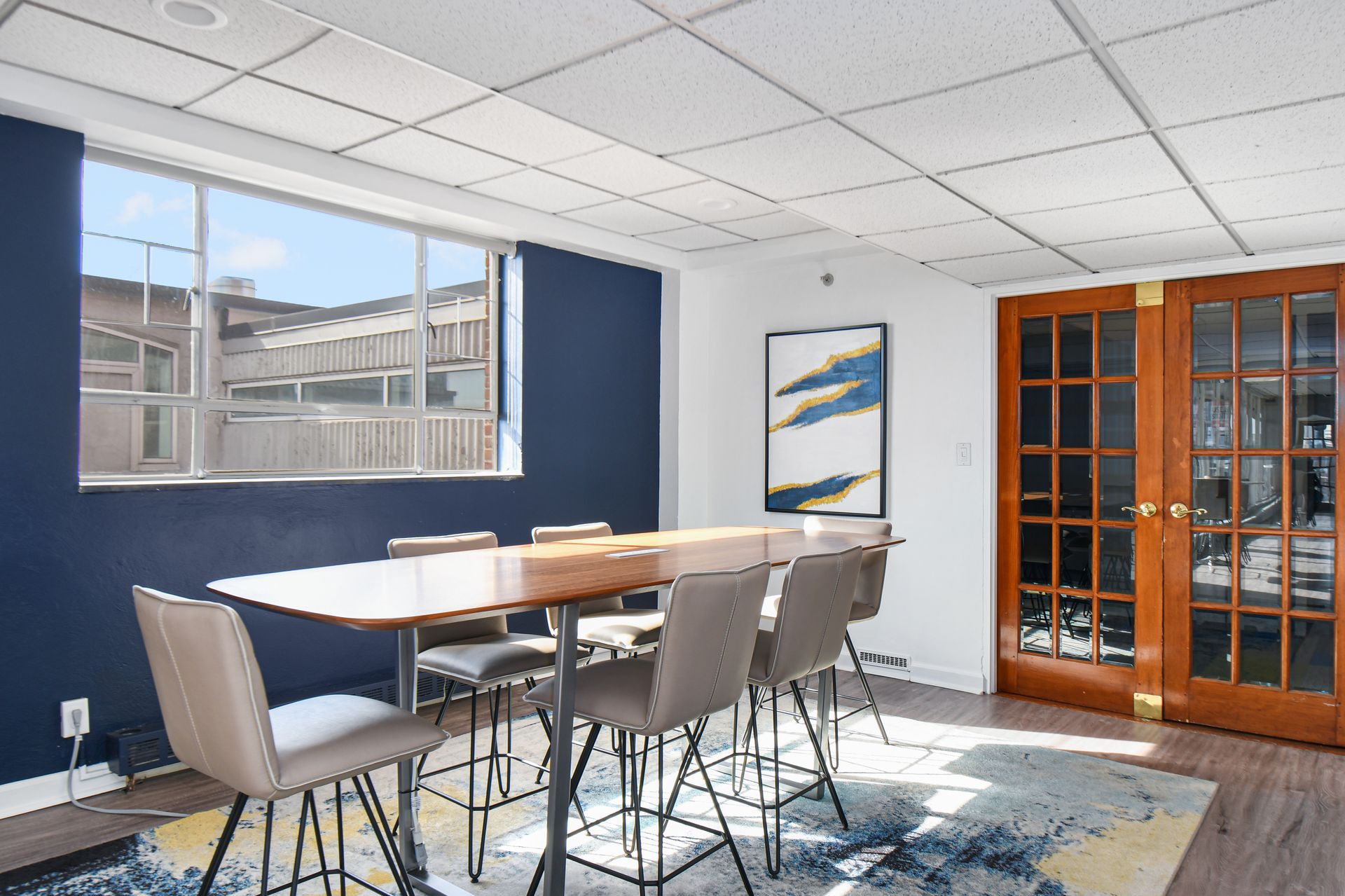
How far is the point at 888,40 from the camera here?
2.16m

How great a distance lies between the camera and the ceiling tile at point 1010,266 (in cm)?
432

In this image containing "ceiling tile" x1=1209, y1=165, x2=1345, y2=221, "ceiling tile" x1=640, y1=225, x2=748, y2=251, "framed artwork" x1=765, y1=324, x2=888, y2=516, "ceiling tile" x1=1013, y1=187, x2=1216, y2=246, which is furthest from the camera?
"framed artwork" x1=765, y1=324, x2=888, y2=516

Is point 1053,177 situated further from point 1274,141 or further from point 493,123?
point 493,123

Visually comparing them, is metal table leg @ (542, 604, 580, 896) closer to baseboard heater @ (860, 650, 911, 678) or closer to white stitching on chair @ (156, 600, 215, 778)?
white stitching on chair @ (156, 600, 215, 778)

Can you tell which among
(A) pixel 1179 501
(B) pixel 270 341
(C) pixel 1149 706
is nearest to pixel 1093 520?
(A) pixel 1179 501

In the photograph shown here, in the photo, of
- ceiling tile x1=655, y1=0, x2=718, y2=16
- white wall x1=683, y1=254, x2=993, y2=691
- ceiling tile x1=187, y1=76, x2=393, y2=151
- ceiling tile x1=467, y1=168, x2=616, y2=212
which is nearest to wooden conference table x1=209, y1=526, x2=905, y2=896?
ceiling tile x1=655, y1=0, x2=718, y2=16

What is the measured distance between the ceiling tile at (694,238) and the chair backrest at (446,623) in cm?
256

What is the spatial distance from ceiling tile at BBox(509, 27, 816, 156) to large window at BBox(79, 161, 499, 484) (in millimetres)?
2154

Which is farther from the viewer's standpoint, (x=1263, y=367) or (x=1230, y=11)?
(x=1263, y=367)

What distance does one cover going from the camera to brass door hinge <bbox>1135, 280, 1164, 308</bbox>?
465cm

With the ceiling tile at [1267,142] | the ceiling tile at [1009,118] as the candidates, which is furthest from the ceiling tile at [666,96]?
the ceiling tile at [1267,142]

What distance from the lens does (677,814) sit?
10.8ft

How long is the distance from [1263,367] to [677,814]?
3.47 m

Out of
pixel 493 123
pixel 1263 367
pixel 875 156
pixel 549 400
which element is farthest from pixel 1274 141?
pixel 549 400
